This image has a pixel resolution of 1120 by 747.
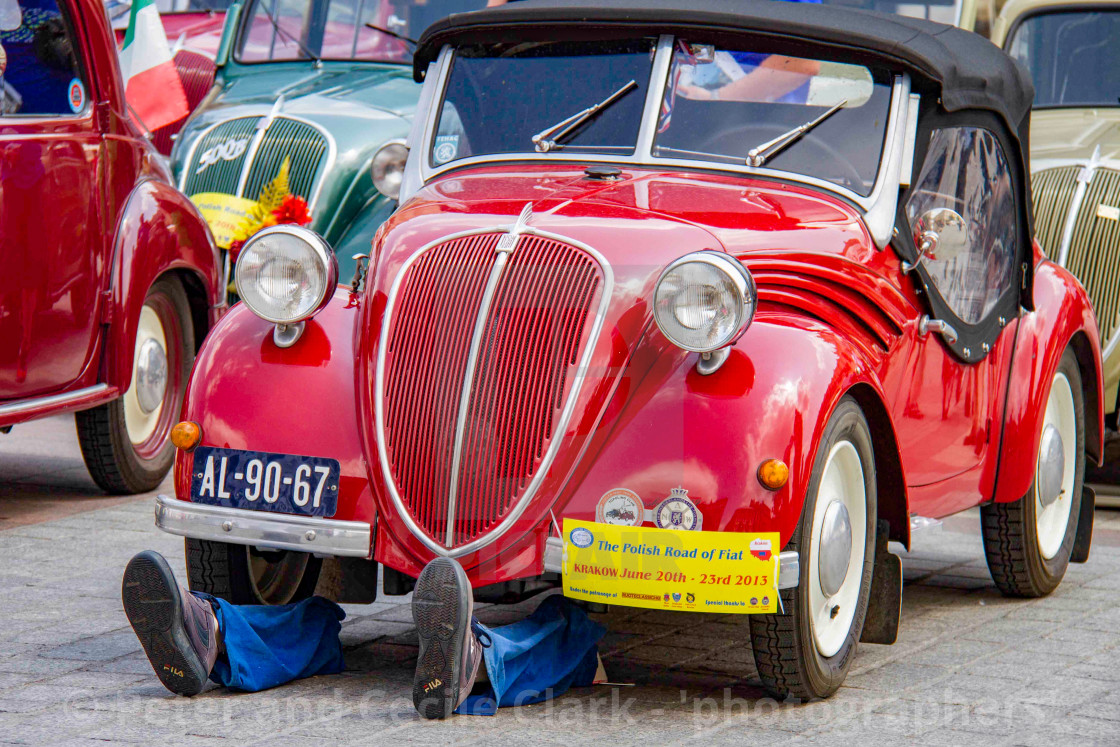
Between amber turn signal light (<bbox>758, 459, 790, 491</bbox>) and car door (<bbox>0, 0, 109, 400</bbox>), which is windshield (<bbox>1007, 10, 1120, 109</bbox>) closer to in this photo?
car door (<bbox>0, 0, 109, 400</bbox>)

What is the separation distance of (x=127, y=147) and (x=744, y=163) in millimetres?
3165

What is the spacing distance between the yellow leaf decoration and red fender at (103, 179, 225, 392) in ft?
1.34

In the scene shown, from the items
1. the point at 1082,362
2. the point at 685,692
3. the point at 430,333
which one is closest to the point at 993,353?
the point at 1082,362

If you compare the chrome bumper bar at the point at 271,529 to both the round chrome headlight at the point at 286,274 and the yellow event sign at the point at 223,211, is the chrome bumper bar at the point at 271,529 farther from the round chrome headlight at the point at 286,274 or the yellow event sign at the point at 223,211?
the yellow event sign at the point at 223,211

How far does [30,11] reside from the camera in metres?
6.45

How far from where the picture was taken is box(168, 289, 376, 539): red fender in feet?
13.7

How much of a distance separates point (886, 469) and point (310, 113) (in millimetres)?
5031

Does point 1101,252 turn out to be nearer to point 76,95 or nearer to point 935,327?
point 935,327

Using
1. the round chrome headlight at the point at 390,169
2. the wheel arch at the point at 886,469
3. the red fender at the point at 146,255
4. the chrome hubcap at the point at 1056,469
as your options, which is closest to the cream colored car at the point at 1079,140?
the chrome hubcap at the point at 1056,469

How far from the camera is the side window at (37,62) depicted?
246 inches

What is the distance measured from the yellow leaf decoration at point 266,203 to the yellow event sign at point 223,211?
53mm

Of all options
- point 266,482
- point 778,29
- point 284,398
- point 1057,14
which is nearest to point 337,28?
point 1057,14

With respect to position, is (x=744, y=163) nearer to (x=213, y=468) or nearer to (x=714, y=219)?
(x=714, y=219)

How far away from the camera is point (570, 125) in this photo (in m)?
5.03
